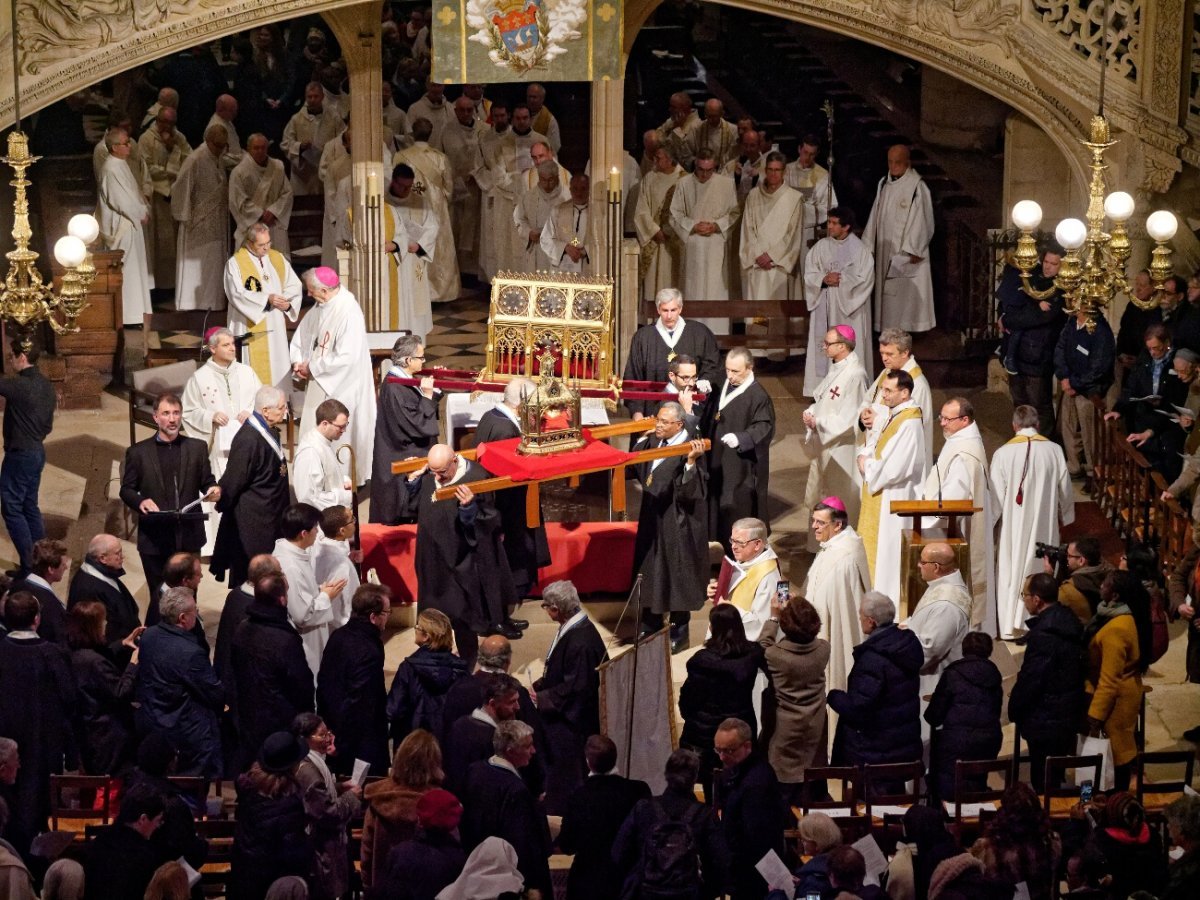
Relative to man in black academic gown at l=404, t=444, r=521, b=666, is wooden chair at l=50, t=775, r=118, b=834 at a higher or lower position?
lower

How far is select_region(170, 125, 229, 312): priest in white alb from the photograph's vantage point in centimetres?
1975

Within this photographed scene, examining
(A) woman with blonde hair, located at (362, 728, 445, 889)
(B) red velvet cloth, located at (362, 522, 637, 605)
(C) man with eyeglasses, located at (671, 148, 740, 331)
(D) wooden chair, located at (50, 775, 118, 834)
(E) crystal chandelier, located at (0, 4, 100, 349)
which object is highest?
(C) man with eyeglasses, located at (671, 148, 740, 331)

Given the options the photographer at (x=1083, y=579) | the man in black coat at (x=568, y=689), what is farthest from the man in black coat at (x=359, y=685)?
the photographer at (x=1083, y=579)

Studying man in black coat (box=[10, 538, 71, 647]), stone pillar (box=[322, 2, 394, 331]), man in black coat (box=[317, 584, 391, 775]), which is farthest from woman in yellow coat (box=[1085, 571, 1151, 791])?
stone pillar (box=[322, 2, 394, 331])

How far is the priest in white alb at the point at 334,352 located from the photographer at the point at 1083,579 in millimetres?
5555

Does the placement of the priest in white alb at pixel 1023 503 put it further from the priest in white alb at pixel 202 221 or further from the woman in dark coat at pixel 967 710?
the priest in white alb at pixel 202 221

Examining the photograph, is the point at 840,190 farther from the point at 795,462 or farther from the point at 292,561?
the point at 292,561

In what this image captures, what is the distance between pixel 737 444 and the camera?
1410 centimetres

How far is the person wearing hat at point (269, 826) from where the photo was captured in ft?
31.1

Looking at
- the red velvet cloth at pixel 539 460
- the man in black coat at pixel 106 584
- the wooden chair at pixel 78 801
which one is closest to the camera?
the wooden chair at pixel 78 801

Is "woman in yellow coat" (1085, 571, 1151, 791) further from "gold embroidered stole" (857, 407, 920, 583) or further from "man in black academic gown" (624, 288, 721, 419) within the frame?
"man in black academic gown" (624, 288, 721, 419)

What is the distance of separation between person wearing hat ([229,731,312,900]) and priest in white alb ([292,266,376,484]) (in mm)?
5902

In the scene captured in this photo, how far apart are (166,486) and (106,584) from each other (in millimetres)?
1716

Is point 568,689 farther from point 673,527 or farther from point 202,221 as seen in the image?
point 202,221
